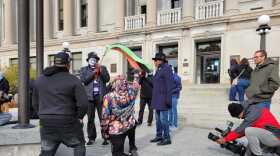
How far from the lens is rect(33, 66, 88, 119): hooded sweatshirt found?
298cm

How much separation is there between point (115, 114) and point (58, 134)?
1.09 m

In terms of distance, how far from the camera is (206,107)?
33.6 feet

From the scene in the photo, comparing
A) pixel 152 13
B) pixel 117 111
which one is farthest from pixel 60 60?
pixel 152 13

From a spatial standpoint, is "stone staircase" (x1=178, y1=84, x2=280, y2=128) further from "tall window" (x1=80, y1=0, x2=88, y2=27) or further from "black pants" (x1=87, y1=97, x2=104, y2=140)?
"tall window" (x1=80, y1=0, x2=88, y2=27)

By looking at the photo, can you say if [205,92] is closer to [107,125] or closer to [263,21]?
[263,21]

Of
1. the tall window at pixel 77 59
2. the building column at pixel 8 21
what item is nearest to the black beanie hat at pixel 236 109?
the tall window at pixel 77 59

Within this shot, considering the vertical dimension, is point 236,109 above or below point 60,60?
below

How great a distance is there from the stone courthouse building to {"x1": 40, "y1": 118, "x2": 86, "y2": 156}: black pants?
13.1 metres

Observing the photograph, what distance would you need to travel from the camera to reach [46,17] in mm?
27625

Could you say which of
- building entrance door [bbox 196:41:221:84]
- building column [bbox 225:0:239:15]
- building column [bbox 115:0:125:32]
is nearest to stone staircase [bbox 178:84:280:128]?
building entrance door [bbox 196:41:221:84]

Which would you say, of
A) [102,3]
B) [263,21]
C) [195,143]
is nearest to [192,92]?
[263,21]

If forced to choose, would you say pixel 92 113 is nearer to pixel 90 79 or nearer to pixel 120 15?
pixel 90 79

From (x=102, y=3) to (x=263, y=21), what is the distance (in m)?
18.3

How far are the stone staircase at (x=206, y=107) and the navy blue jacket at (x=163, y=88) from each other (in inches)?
113
